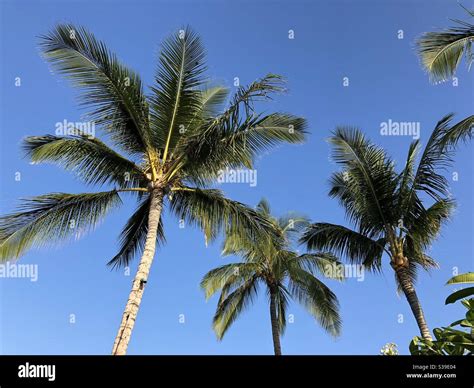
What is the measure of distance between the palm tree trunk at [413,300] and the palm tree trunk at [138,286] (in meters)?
7.74

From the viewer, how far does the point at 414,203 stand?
1395 cm

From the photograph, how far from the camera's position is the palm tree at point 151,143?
10555 millimetres

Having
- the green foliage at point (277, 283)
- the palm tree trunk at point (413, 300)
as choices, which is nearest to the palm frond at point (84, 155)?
the green foliage at point (277, 283)

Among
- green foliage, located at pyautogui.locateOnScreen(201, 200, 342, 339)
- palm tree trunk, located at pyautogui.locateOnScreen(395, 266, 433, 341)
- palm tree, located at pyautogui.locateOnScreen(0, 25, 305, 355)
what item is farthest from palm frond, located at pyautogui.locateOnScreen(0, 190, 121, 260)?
palm tree trunk, located at pyautogui.locateOnScreen(395, 266, 433, 341)

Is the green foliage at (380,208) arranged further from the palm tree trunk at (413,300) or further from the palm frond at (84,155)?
the palm frond at (84,155)

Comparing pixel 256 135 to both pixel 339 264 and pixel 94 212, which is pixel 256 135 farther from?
pixel 339 264

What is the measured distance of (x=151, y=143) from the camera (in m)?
11.5

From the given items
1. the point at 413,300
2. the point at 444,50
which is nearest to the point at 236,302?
the point at 413,300

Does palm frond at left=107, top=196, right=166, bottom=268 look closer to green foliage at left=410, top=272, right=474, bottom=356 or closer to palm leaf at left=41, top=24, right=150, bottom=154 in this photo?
palm leaf at left=41, top=24, right=150, bottom=154

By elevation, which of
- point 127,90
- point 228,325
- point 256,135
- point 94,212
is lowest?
point 228,325

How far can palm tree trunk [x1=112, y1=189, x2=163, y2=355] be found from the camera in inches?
340
